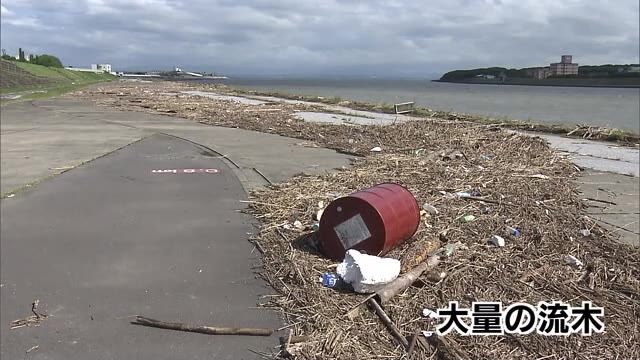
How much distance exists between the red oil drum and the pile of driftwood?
0.20 meters

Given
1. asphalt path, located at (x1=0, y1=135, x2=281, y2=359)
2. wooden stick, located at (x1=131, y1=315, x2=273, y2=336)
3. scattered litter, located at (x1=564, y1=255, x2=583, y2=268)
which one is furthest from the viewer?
scattered litter, located at (x1=564, y1=255, x2=583, y2=268)

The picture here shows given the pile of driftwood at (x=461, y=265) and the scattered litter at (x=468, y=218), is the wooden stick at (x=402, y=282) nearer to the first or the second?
the pile of driftwood at (x=461, y=265)

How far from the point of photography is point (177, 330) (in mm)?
4035

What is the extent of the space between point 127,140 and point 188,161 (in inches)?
163

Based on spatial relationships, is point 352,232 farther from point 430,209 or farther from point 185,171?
point 185,171

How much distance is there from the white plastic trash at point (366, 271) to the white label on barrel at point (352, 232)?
0.36 metres

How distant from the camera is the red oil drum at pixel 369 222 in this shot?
4840 mm

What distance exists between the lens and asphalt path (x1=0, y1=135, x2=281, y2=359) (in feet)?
12.8

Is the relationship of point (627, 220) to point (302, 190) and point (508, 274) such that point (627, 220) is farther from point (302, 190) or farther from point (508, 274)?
point (302, 190)

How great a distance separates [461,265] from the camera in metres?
4.95

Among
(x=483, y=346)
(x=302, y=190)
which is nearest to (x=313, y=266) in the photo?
(x=483, y=346)

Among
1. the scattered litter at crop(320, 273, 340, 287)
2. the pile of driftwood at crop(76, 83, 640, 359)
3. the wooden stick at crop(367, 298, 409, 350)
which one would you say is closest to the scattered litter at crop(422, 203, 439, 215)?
the pile of driftwood at crop(76, 83, 640, 359)

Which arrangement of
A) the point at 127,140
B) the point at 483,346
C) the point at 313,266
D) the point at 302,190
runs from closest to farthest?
the point at 483,346 < the point at 313,266 < the point at 302,190 < the point at 127,140

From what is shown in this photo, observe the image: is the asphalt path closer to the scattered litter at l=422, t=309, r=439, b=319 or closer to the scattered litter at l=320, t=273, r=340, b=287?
the scattered litter at l=320, t=273, r=340, b=287
